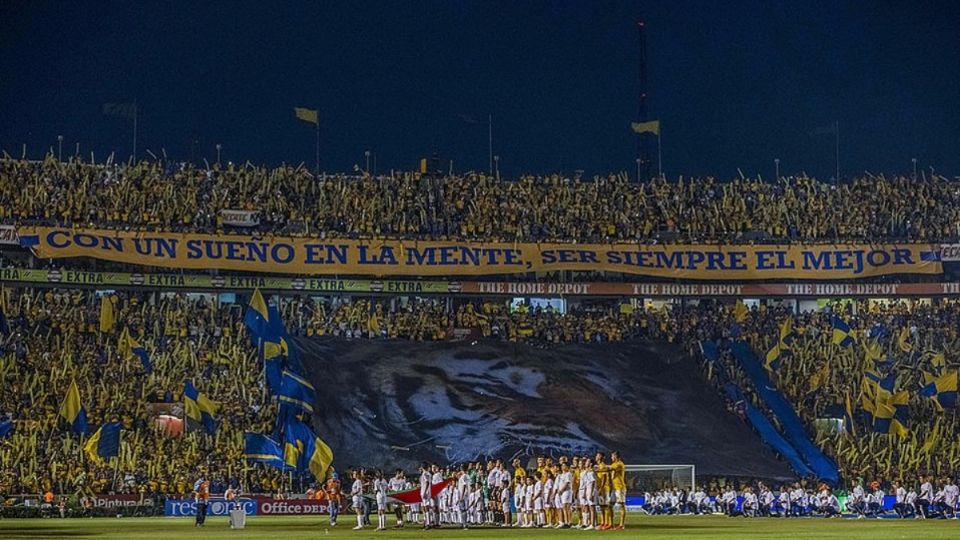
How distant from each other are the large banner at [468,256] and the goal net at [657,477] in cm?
1556

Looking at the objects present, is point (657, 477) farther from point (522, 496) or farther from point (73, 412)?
point (73, 412)

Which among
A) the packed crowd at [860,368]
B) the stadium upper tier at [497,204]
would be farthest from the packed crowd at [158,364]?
the packed crowd at [860,368]

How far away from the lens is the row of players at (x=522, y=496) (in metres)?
46.4

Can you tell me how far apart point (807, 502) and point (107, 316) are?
32.1 m

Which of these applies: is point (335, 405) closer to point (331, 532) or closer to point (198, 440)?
point (198, 440)

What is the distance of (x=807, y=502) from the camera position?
203ft

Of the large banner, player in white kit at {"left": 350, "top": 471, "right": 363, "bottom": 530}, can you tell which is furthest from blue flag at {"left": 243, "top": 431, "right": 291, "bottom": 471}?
the large banner

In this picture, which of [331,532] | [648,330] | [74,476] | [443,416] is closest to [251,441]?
[74,476]

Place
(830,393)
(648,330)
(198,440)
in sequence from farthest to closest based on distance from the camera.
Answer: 1. (648,330)
2. (830,393)
3. (198,440)

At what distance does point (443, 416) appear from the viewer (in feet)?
233

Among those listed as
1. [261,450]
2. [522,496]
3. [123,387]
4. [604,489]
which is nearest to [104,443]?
[123,387]

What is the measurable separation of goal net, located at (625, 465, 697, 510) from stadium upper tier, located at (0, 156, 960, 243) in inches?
675

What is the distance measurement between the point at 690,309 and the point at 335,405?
71.4 feet

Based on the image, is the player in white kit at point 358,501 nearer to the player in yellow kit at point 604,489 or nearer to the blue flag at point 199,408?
the player in yellow kit at point 604,489
